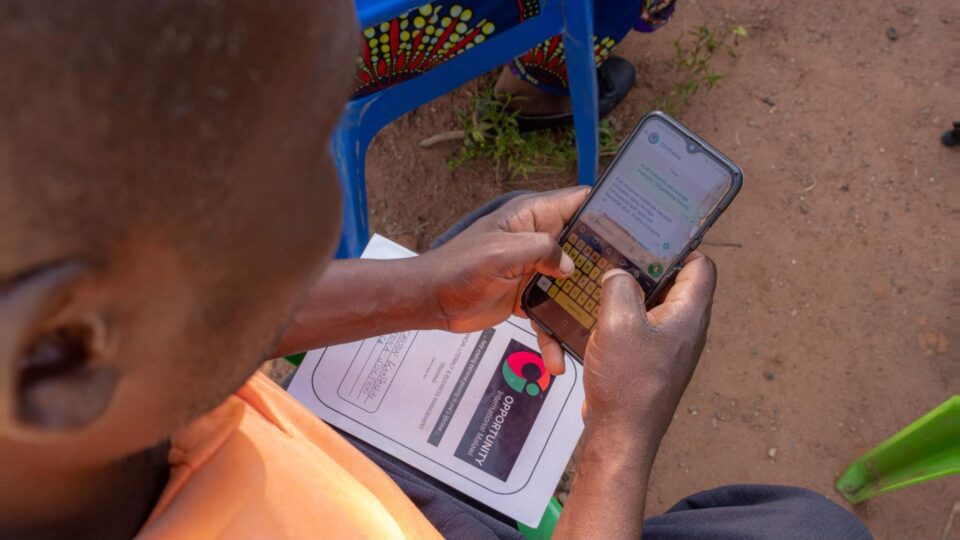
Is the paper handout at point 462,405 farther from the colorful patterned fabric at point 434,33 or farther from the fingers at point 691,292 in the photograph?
the colorful patterned fabric at point 434,33

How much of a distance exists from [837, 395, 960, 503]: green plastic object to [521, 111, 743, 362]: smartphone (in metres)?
0.54

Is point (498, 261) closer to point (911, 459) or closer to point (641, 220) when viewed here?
point (641, 220)

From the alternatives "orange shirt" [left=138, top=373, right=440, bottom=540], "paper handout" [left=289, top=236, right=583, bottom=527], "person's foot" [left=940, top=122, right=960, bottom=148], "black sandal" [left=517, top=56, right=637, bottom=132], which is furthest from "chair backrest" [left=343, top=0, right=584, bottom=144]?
"person's foot" [left=940, top=122, right=960, bottom=148]

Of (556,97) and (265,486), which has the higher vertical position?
(265,486)

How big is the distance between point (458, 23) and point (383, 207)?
2.28ft

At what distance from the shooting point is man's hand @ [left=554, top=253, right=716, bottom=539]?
960 millimetres

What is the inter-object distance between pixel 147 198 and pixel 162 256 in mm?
41

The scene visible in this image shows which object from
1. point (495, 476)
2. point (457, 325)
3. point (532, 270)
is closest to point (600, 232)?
point (532, 270)

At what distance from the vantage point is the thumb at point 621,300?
3.36 ft

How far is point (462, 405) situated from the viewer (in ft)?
3.78

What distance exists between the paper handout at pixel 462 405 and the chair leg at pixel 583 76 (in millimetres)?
554

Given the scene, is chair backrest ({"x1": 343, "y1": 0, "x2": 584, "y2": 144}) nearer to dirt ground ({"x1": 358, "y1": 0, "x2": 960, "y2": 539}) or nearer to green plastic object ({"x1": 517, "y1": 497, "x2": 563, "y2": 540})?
dirt ground ({"x1": 358, "y1": 0, "x2": 960, "y2": 539})

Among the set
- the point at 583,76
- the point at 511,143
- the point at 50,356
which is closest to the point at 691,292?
the point at 583,76

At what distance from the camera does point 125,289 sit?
17.5 inches
